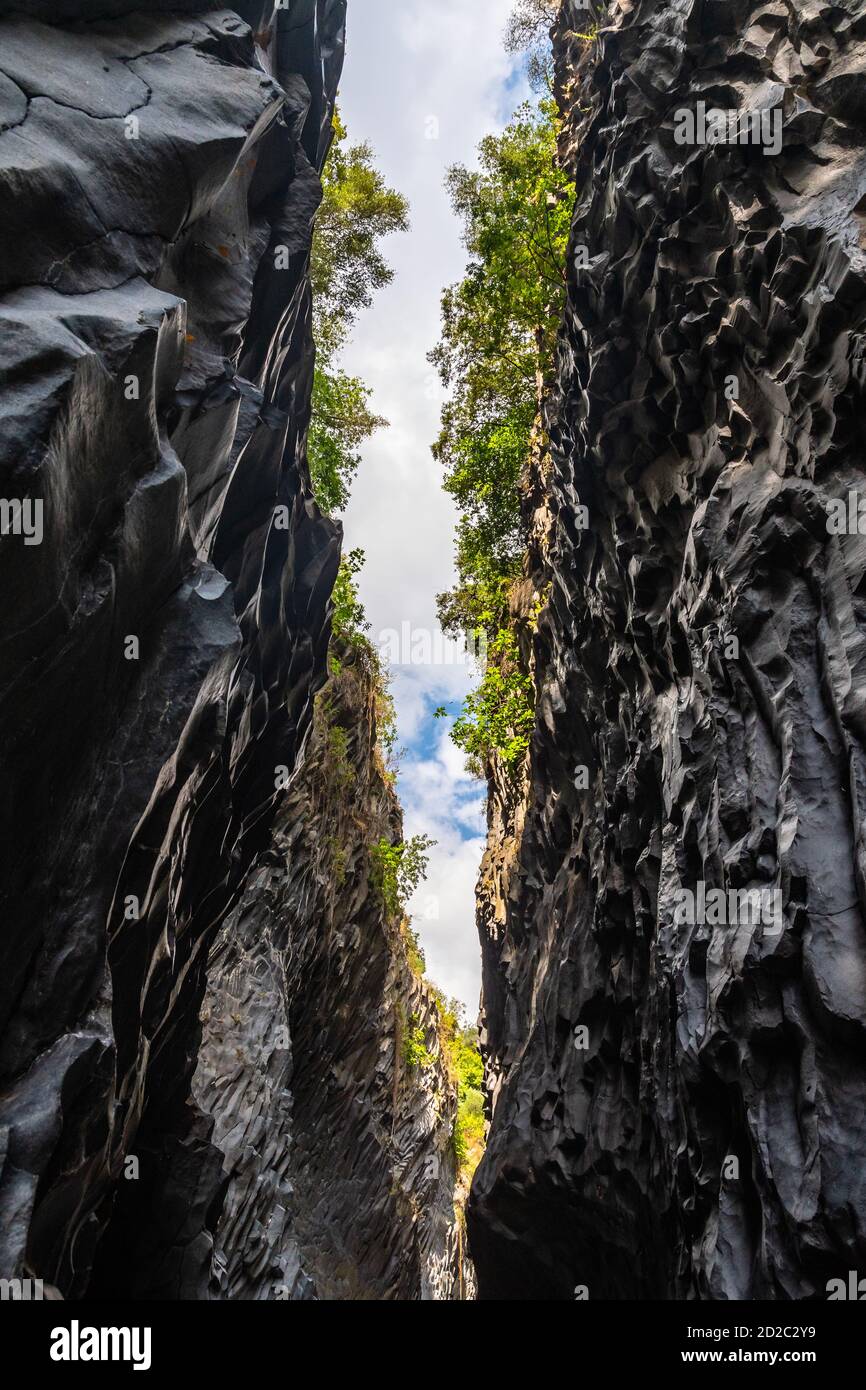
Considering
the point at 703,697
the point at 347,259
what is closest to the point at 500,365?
the point at 347,259

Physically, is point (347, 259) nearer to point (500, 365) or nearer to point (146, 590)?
point (500, 365)

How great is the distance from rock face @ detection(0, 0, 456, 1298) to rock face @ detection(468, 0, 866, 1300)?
440 centimetres

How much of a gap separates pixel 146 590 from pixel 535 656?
11.8m

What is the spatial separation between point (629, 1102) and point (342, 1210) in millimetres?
14271

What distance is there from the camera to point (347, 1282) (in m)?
23.0

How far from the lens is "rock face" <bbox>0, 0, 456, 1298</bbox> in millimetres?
6043

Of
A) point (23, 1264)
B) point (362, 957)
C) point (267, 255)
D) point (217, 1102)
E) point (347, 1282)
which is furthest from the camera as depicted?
point (362, 957)

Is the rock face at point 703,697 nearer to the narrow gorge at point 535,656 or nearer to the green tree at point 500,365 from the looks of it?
the narrow gorge at point 535,656

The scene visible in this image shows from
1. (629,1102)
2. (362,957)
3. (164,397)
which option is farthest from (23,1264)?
(362,957)

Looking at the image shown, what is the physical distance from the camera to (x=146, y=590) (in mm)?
7656

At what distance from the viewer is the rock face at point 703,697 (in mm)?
6828

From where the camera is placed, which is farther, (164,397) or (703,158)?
(703,158)

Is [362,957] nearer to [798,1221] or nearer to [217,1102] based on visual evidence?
[217,1102]
